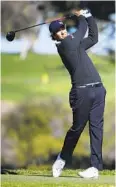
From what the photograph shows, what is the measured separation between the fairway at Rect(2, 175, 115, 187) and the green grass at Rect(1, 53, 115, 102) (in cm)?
1499

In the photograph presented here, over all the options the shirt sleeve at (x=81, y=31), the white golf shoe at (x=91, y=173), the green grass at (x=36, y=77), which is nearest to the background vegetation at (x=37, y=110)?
the green grass at (x=36, y=77)

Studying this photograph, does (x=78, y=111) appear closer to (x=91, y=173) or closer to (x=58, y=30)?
(x=91, y=173)

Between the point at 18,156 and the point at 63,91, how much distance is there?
3010mm

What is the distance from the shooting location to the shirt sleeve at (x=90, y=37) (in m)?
5.84

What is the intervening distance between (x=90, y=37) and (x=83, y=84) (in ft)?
1.74

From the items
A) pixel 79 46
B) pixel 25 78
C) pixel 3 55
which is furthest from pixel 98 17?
pixel 79 46

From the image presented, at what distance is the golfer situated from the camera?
573cm

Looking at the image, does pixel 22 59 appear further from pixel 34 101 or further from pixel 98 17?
pixel 98 17

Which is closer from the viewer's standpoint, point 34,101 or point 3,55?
point 3,55

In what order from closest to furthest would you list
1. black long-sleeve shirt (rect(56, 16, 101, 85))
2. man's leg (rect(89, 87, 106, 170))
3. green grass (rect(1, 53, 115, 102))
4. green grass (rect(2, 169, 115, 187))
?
green grass (rect(2, 169, 115, 187)) < black long-sleeve shirt (rect(56, 16, 101, 85)) < man's leg (rect(89, 87, 106, 170)) < green grass (rect(1, 53, 115, 102))

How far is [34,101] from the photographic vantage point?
23156mm

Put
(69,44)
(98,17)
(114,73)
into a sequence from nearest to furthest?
(69,44)
(98,17)
(114,73)

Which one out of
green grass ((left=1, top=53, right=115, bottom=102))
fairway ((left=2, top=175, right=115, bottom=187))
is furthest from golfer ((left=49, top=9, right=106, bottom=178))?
green grass ((left=1, top=53, right=115, bottom=102))

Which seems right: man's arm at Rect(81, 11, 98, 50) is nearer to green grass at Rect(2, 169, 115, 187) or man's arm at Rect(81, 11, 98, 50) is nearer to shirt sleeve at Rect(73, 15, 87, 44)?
shirt sleeve at Rect(73, 15, 87, 44)
